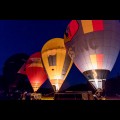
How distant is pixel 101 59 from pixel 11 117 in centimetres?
200

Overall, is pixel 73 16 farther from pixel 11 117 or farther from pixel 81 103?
pixel 11 117

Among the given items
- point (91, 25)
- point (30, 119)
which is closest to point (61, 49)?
point (91, 25)

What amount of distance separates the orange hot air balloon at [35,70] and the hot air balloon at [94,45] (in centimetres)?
77

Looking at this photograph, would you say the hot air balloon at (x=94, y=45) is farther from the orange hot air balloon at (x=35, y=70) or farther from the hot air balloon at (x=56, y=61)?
the orange hot air balloon at (x=35, y=70)

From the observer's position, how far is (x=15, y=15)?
483cm

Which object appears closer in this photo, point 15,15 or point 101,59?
point 15,15

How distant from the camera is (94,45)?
17.4 ft

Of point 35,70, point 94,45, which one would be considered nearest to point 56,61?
point 35,70

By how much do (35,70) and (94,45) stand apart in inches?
60.1

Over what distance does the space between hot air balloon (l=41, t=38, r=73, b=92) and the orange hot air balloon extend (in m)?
0.14

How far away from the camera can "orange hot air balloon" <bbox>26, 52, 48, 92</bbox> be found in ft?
18.5

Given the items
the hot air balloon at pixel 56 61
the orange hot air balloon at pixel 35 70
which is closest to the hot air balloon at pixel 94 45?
the hot air balloon at pixel 56 61

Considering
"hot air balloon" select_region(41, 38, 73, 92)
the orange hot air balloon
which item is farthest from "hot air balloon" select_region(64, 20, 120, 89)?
the orange hot air balloon

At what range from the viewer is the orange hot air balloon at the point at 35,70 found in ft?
18.5
